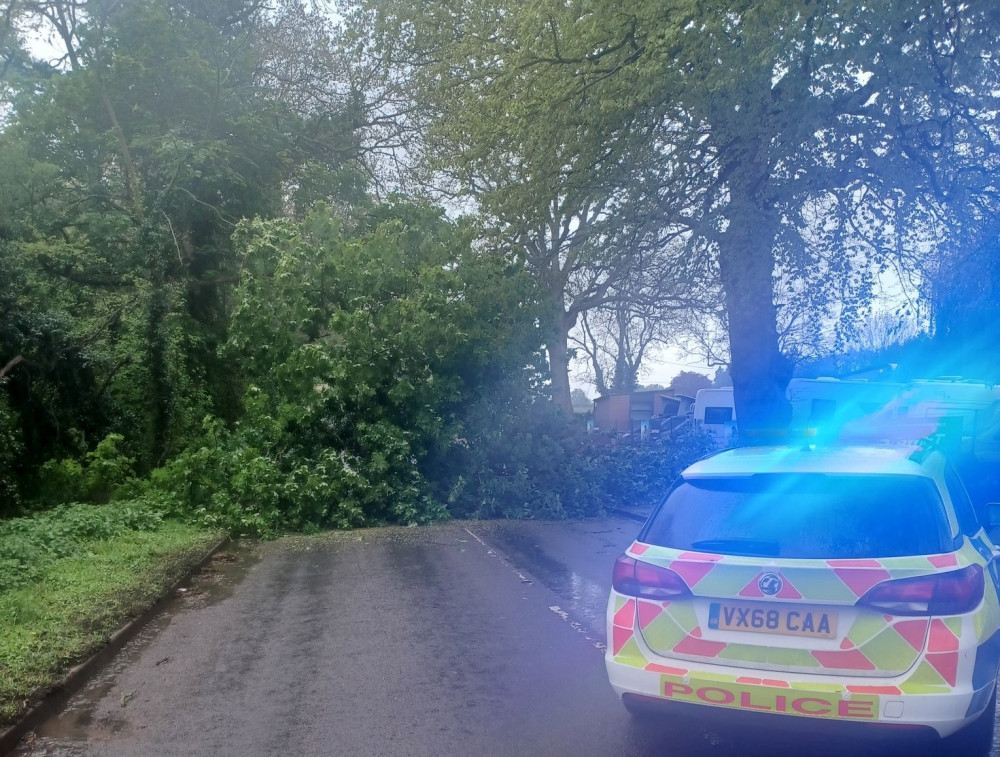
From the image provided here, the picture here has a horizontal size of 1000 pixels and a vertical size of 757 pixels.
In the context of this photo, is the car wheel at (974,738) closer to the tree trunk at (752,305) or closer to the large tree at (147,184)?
the tree trunk at (752,305)

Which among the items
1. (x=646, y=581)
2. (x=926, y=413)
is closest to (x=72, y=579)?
(x=646, y=581)

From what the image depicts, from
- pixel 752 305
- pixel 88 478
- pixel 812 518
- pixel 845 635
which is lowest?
pixel 88 478

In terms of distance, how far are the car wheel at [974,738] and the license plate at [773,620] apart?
0.83 meters

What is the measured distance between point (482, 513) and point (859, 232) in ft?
24.2

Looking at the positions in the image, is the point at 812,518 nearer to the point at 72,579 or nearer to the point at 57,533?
the point at 72,579

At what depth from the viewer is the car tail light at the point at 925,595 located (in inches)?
144

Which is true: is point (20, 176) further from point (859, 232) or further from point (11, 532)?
point (859, 232)

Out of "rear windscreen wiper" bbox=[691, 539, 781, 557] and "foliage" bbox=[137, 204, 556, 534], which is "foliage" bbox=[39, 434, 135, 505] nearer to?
"foliage" bbox=[137, 204, 556, 534]

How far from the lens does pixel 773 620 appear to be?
3822 mm

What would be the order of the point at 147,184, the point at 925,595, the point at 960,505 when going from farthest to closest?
1. the point at 147,184
2. the point at 960,505
3. the point at 925,595

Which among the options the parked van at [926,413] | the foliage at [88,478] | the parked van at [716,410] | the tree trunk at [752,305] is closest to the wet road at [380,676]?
the tree trunk at [752,305]

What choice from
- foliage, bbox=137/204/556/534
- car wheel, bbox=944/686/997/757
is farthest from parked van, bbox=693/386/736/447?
car wheel, bbox=944/686/997/757

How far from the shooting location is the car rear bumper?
3.60m

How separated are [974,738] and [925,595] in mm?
853
